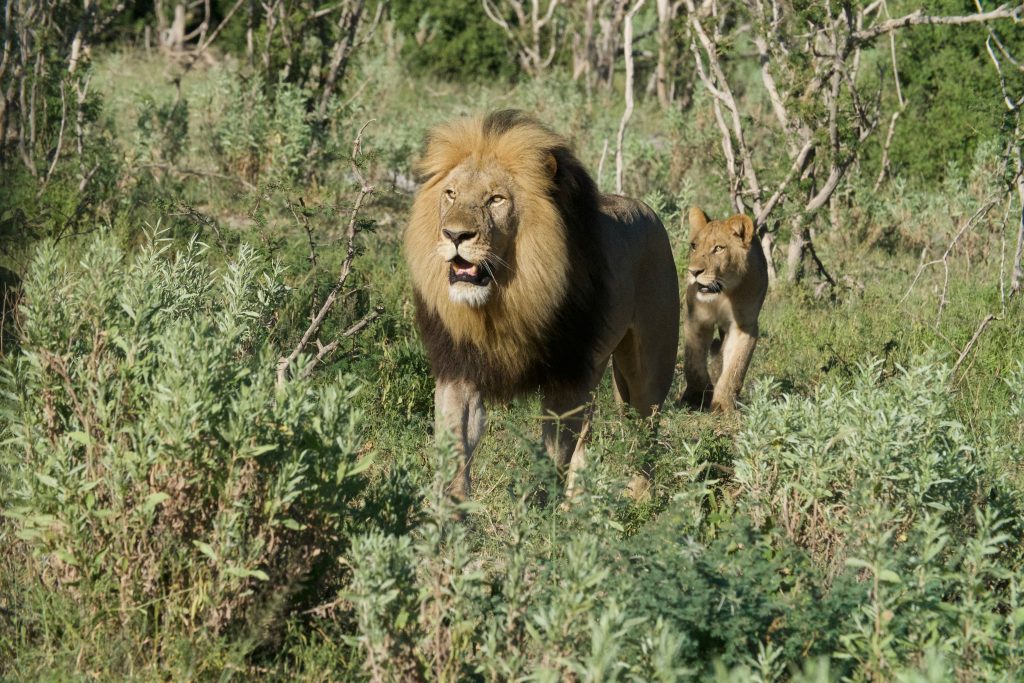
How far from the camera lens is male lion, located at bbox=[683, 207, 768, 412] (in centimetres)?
709

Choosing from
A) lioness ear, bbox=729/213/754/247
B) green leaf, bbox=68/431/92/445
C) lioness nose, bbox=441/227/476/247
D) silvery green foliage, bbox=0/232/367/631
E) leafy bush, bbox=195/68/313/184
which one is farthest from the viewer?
leafy bush, bbox=195/68/313/184

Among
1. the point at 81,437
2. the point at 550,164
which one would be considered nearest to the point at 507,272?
the point at 550,164

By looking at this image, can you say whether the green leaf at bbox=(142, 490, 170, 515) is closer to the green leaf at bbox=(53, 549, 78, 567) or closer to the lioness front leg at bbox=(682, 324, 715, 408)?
the green leaf at bbox=(53, 549, 78, 567)

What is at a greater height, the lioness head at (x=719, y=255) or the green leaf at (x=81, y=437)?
the green leaf at (x=81, y=437)

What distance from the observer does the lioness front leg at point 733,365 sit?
700 centimetres

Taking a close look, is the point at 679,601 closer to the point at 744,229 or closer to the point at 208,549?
the point at 208,549

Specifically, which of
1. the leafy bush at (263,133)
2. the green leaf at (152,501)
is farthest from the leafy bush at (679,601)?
the leafy bush at (263,133)

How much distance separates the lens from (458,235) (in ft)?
15.1

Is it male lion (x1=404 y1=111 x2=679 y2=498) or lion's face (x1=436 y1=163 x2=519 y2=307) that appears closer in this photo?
lion's face (x1=436 y1=163 x2=519 y2=307)

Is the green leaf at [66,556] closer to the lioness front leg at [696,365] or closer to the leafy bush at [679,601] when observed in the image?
the leafy bush at [679,601]

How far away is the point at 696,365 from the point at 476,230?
2956 millimetres

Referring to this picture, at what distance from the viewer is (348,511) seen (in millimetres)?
3836

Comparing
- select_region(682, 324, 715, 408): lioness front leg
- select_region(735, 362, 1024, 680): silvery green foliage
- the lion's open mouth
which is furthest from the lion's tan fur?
select_region(682, 324, 715, 408): lioness front leg

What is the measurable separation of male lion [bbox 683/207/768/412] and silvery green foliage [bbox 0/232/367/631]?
360 cm
